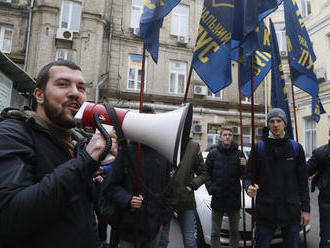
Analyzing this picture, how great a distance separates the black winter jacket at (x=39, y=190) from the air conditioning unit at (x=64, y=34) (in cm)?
1298

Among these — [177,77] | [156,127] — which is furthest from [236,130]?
[156,127]

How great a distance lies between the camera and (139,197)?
2.10 meters

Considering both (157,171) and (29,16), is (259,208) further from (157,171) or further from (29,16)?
(29,16)

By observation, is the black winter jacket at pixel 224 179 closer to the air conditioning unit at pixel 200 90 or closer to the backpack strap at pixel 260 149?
the backpack strap at pixel 260 149

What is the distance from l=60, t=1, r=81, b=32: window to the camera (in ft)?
42.7

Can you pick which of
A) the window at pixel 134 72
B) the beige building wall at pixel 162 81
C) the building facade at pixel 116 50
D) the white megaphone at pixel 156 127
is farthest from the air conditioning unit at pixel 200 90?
the white megaphone at pixel 156 127

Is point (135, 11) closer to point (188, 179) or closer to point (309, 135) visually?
point (309, 135)

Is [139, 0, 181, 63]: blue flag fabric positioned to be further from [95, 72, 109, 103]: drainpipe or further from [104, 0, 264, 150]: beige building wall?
[104, 0, 264, 150]: beige building wall

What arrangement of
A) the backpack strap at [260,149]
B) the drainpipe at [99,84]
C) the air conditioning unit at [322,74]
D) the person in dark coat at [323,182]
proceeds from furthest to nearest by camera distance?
1. the drainpipe at [99,84]
2. the air conditioning unit at [322,74]
3. the person in dark coat at [323,182]
4. the backpack strap at [260,149]

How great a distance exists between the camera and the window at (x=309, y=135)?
1255 centimetres

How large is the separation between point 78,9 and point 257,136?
12.6m

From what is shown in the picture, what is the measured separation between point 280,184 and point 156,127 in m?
1.99

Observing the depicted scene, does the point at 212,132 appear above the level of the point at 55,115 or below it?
above

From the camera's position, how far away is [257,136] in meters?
14.8
